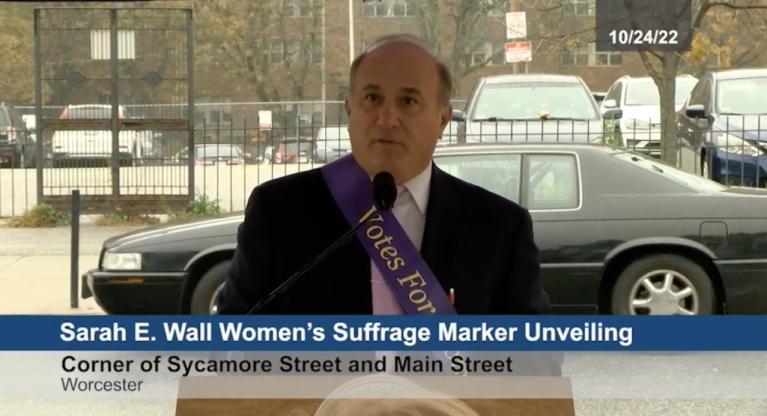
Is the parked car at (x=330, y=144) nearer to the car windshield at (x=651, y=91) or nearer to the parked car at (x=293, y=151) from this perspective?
the parked car at (x=293, y=151)

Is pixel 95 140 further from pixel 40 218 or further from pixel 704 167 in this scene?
pixel 704 167

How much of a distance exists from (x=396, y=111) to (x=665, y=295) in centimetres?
314

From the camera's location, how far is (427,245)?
90.4 inches

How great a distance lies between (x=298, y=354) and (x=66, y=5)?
3.04 feet

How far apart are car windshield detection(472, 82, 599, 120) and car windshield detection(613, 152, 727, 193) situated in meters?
0.35

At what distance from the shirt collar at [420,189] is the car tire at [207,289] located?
2054 millimetres

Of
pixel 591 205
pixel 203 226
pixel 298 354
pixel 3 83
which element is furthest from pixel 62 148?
pixel 591 205

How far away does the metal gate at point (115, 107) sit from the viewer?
2.88 meters

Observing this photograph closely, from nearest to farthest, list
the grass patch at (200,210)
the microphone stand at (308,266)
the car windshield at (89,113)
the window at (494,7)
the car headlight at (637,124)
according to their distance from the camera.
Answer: the microphone stand at (308,266) < the window at (494,7) < the car headlight at (637,124) < the car windshield at (89,113) < the grass patch at (200,210)

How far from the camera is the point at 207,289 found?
17.6 feet

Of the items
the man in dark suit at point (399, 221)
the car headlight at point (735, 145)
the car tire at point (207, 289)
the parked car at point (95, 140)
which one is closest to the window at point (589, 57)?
the car headlight at point (735, 145)

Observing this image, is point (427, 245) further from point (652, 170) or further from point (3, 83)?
point (652, 170)

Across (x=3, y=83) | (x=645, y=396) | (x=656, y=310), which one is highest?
(x=3, y=83)

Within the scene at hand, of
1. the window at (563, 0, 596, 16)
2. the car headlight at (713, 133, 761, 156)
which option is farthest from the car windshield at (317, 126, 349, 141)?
the car headlight at (713, 133, 761, 156)
